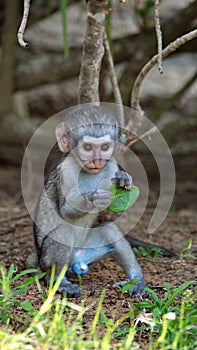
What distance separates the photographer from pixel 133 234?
5949mm

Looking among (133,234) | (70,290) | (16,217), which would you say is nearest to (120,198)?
(70,290)

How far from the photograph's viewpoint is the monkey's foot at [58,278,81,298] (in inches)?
172

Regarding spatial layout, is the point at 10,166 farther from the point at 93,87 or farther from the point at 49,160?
the point at 93,87

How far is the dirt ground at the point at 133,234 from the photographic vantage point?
432cm

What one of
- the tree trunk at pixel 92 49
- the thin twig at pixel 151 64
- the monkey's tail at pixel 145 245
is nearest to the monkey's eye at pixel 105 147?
the thin twig at pixel 151 64

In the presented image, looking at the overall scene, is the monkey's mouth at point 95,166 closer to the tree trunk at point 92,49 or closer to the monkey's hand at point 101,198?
the monkey's hand at point 101,198

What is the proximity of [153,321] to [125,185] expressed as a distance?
3.78 feet

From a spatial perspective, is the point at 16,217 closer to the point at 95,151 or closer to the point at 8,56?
the point at 95,151

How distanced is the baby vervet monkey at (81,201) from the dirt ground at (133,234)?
0.17 metres

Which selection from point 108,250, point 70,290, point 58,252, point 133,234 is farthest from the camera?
point 133,234

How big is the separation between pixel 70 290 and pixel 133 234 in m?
1.63

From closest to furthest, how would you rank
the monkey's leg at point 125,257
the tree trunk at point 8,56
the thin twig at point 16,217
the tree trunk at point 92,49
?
the monkey's leg at point 125,257 < the tree trunk at point 92,49 < the thin twig at point 16,217 < the tree trunk at point 8,56

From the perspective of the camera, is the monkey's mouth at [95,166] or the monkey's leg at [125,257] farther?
the monkey's leg at [125,257]

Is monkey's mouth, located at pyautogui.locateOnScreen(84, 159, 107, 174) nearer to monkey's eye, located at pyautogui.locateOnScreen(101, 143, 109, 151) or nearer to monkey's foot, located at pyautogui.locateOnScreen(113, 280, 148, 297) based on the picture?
monkey's eye, located at pyautogui.locateOnScreen(101, 143, 109, 151)
